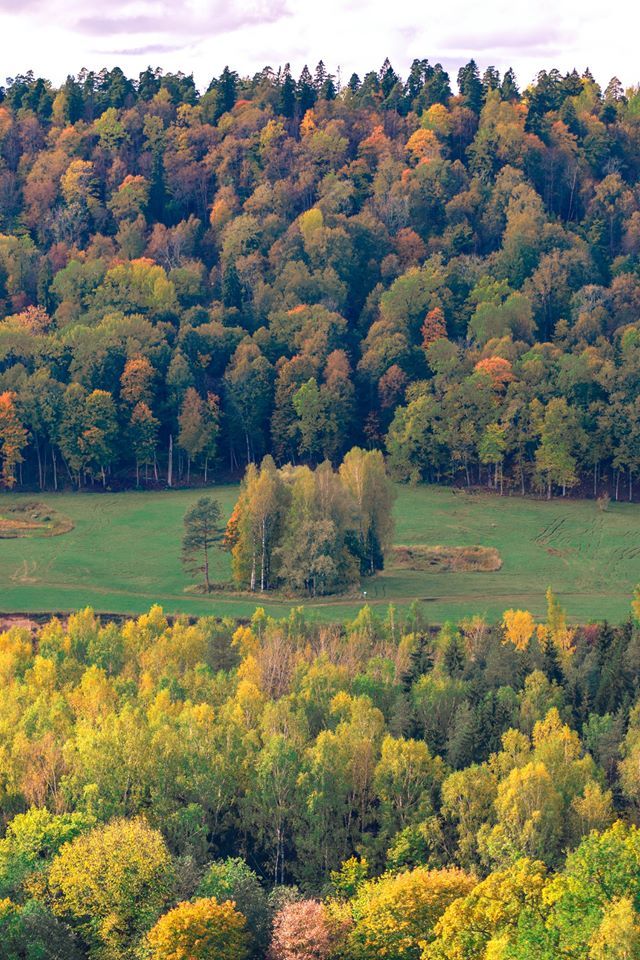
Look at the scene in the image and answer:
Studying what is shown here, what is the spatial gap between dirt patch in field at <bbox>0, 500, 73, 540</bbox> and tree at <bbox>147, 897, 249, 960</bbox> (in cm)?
6536

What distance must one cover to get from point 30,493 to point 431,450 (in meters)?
33.7

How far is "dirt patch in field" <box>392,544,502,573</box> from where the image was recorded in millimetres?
101438

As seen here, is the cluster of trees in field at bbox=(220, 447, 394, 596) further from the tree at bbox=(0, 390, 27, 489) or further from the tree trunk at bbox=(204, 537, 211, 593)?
the tree at bbox=(0, 390, 27, 489)

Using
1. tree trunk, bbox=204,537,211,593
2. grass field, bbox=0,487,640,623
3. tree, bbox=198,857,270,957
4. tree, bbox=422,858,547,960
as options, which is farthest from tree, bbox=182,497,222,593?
tree, bbox=422,858,547,960

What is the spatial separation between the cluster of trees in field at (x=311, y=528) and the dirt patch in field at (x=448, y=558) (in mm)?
3761

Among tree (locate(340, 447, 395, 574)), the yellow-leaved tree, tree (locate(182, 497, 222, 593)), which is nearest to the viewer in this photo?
the yellow-leaved tree

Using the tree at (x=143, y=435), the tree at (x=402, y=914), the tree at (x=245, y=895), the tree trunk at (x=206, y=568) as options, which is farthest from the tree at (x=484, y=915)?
the tree at (x=143, y=435)

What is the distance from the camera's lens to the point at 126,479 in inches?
5005

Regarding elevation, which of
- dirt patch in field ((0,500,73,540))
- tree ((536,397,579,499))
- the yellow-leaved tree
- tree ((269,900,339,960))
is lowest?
tree ((269,900,339,960))

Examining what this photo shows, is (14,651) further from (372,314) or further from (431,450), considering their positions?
(372,314)

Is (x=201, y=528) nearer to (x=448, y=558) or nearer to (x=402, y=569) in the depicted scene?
(x=402, y=569)

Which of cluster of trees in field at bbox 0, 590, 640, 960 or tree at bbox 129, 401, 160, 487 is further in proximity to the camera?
tree at bbox 129, 401, 160, 487

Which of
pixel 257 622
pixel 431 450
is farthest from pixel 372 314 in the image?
pixel 257 622

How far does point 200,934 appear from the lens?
154 feet
